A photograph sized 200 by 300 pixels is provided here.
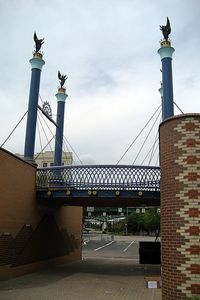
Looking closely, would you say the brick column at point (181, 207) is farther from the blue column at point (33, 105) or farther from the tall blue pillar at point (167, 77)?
the blue column at point (33, 105)

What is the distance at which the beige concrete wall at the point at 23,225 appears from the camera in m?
15.7

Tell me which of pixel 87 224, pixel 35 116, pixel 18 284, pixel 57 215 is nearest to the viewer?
pixel 18 284

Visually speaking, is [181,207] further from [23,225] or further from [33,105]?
[33,105]

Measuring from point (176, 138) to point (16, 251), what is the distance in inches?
397

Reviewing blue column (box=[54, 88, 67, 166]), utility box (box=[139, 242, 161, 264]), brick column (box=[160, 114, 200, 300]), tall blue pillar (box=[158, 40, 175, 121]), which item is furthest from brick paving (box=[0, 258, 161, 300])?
blue column (box=[54, 88, 67, 166])

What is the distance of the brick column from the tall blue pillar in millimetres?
9946

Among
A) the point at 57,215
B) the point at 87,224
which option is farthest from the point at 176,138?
the point at 87,224

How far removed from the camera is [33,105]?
847 inches

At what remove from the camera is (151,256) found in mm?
27109

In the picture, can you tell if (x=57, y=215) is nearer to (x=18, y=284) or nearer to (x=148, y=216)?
(x=18, y=284)

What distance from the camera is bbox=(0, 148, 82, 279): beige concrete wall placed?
15742mm

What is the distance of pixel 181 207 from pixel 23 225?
9.92m

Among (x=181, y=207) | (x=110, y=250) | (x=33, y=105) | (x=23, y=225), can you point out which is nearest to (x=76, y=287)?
(x=23, y=225)

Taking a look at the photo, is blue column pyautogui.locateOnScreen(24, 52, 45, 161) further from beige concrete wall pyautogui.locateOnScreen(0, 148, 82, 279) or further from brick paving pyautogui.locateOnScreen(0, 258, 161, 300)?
brick paving pyautogui.locateOnScreen(0, 258, 161, 300)
